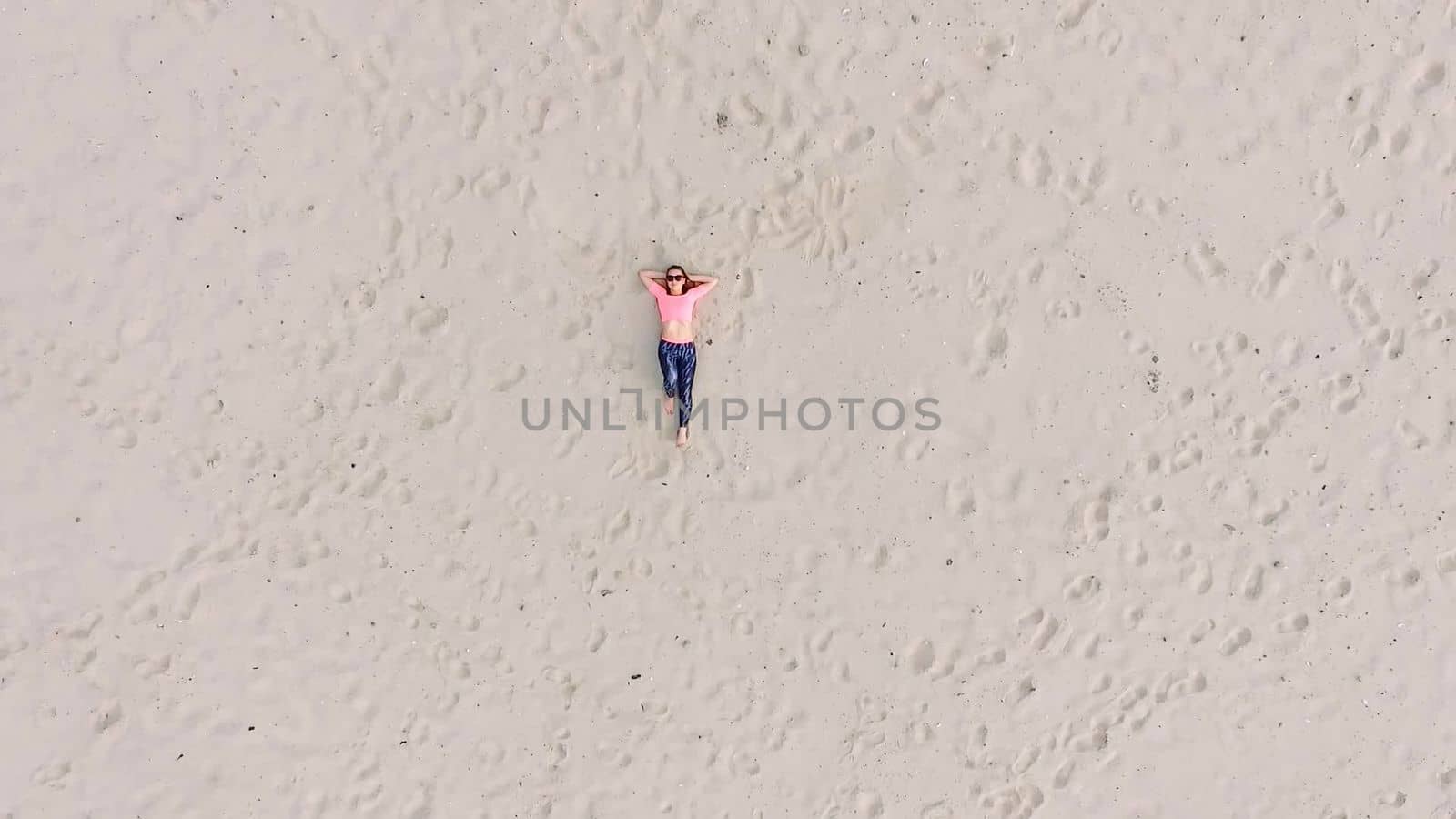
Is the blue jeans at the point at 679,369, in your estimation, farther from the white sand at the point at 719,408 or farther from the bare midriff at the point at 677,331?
the white sand at the point at 719,408

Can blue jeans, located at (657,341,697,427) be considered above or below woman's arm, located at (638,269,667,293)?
below

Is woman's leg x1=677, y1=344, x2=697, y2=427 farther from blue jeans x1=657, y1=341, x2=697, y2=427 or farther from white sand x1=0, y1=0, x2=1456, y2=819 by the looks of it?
white sand x1=0, y1=0, x2=1456, y2=819

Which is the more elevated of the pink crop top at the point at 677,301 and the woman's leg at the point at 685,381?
the pink crop top at the point at 677,301

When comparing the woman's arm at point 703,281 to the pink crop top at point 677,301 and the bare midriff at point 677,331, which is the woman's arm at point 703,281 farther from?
the bare midriff at point 677,331

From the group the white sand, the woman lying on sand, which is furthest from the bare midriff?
the white sand

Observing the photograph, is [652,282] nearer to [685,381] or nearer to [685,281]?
[685,281]

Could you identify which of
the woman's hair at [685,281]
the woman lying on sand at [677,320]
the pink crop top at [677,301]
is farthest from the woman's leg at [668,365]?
the woman's hair at [685,281]
